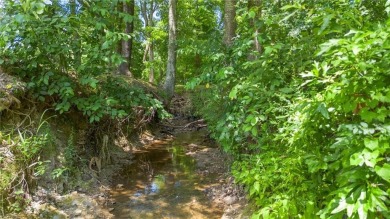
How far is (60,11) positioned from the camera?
489cm

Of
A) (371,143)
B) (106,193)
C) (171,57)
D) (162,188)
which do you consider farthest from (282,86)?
(171,57)

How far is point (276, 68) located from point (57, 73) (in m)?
3.43

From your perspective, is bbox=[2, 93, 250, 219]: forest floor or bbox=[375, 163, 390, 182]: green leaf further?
bbox=[2, 93, 250, 219]: forest floor

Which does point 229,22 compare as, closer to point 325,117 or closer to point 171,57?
point 325,117

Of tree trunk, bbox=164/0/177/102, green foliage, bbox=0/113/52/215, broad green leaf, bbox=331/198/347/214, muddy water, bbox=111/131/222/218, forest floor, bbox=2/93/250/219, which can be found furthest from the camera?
tree trunk, bbox=164/0/177/102

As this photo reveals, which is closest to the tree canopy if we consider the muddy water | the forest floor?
the forest floor

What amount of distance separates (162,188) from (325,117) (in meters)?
3.74

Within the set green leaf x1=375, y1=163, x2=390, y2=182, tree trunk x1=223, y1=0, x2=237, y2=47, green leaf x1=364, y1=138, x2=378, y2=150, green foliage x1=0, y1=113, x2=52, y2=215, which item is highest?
tree trunk x1=223, y1=0, x2=237, y2=47

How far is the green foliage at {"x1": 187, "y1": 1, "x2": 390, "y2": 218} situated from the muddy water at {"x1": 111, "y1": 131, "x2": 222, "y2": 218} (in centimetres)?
106

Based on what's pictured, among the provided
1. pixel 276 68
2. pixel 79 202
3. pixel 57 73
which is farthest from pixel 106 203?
pixel 276 68

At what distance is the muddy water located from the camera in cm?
418

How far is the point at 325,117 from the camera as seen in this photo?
1.72 meters

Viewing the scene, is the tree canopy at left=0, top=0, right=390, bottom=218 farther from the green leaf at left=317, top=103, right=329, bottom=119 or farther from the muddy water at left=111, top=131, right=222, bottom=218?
the muddy water at left=111, top=131, right=222, bottom=218

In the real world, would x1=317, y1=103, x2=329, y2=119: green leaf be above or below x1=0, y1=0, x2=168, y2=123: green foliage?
below
